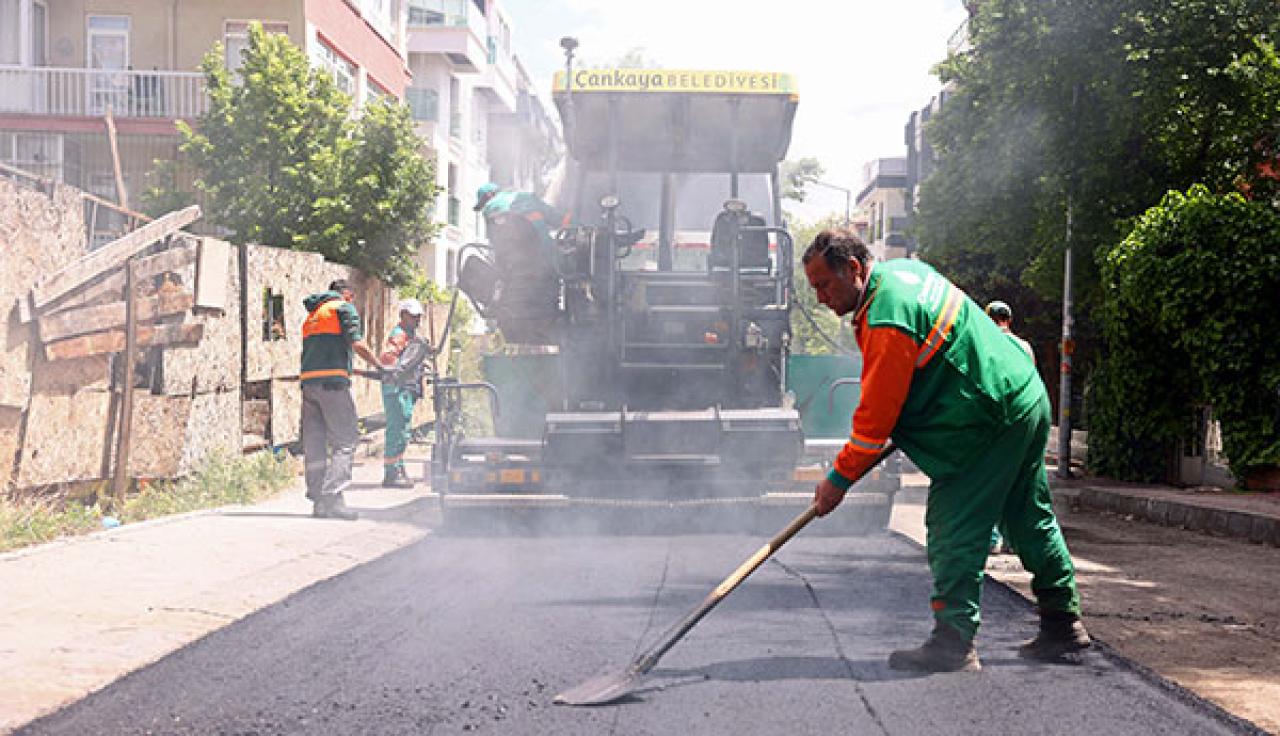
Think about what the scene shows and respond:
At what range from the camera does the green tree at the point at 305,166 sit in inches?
824

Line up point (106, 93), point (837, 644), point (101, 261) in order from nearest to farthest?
1. point (837, 644)
2. point (101, 261)
3. point (106, 93)

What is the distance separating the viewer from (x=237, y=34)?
81.6 ft

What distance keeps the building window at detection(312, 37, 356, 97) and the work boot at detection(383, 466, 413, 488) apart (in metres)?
14.0

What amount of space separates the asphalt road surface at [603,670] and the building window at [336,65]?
66.3 ft

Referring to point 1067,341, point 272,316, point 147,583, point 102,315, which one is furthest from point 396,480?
point 1067,341

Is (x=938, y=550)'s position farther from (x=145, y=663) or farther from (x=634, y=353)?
(x=634, y=353)

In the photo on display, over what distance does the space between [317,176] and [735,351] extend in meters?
13.1

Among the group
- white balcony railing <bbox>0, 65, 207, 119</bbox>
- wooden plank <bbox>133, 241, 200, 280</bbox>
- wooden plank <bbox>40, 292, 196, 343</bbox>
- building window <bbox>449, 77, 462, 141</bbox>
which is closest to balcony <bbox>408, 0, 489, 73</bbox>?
building window <bbox>449, 77, 462, 141</bbox>

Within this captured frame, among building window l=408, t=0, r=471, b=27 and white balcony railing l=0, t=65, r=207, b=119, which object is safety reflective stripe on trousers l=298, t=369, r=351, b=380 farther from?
building window l=408, t=0, r=471, b=27

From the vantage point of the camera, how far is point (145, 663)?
491 cm

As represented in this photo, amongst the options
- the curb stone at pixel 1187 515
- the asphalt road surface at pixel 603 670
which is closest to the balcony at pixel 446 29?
the curb stone at pixel 1187 515

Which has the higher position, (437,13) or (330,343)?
(437,13)

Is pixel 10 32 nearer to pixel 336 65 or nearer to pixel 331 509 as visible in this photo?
pixel 336 65

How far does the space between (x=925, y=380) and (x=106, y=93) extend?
2289cm
